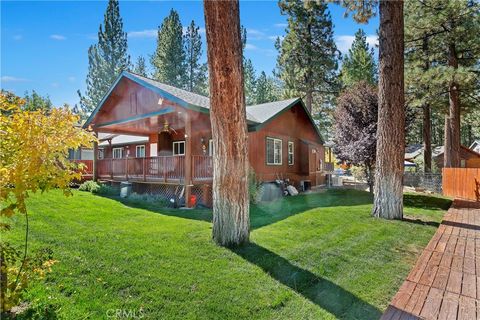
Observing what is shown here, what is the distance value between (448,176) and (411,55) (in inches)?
315

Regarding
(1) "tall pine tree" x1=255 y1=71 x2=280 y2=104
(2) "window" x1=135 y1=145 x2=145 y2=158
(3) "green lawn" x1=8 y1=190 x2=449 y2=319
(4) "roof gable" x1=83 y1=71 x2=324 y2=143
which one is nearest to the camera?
(3) "green lawn" x1=8 y1=190 x2=449 y2=319

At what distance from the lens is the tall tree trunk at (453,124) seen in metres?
15.0

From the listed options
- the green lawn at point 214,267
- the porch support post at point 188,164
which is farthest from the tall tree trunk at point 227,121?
the porch support post at point 188,164

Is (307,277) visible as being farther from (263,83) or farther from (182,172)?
(263,83)

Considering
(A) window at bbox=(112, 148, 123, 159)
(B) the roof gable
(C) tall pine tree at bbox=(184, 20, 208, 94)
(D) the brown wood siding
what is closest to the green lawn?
(B) the roof gable

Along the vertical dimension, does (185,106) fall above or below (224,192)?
above

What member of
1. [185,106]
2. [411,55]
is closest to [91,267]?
[185,106]

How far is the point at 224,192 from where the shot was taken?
197 inches

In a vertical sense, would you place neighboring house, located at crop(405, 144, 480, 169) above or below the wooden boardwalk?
above

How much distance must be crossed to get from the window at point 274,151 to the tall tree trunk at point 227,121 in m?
8.89

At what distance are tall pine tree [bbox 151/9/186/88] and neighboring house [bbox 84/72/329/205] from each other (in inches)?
655

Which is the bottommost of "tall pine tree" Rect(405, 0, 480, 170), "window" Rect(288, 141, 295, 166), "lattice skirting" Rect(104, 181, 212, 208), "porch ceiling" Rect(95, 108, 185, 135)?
"lattice skirting" Rect(104, 181, 212, 208)

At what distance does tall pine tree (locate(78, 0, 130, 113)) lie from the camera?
105 ft

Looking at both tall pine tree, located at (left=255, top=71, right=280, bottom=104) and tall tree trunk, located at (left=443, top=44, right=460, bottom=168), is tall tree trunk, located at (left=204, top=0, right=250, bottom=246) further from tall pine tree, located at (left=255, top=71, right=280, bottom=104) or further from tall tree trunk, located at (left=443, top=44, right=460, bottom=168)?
tall pine tree, located at (left=255, top=71, right=280, bottom=104)
